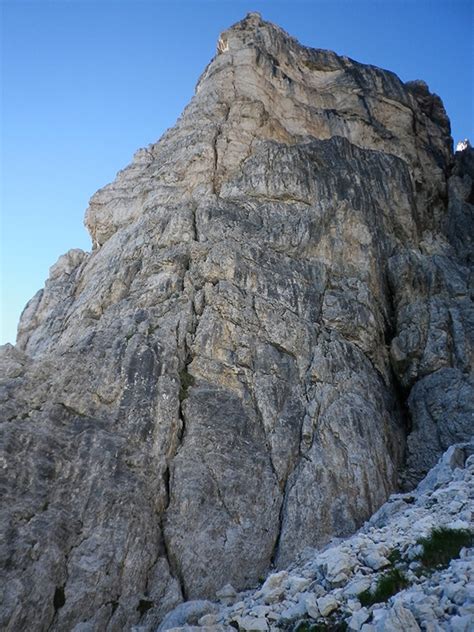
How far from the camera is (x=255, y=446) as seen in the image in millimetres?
27656

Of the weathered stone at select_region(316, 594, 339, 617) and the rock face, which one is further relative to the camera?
the rock face

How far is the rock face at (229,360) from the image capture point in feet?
73.3

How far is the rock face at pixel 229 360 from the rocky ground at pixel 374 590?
147 inches

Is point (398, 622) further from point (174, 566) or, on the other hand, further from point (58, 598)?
point (58, 598)

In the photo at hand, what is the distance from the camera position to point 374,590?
48.2 feet

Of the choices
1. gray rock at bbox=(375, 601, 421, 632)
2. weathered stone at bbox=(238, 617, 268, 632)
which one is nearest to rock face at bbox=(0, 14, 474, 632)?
weathered stone at bbox=(238, 617, 268, 632)

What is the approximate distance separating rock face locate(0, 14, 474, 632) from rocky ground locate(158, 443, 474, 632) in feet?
12.3

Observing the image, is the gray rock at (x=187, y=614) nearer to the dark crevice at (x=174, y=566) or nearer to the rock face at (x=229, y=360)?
the rock face at (x=229, y=360)

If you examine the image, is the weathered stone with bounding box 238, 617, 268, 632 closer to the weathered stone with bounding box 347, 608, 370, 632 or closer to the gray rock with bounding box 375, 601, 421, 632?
the weathered stone with bounding box 347, 608, 370, 632

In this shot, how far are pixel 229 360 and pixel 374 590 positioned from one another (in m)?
17.8

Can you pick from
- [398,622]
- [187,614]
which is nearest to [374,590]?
[398,622]

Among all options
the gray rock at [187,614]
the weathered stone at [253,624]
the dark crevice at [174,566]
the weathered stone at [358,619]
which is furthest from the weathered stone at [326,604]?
the dark crevice at [174,566]

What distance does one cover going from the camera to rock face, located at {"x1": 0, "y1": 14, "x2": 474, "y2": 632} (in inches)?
879

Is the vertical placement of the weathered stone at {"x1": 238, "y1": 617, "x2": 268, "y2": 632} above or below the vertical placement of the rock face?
below
